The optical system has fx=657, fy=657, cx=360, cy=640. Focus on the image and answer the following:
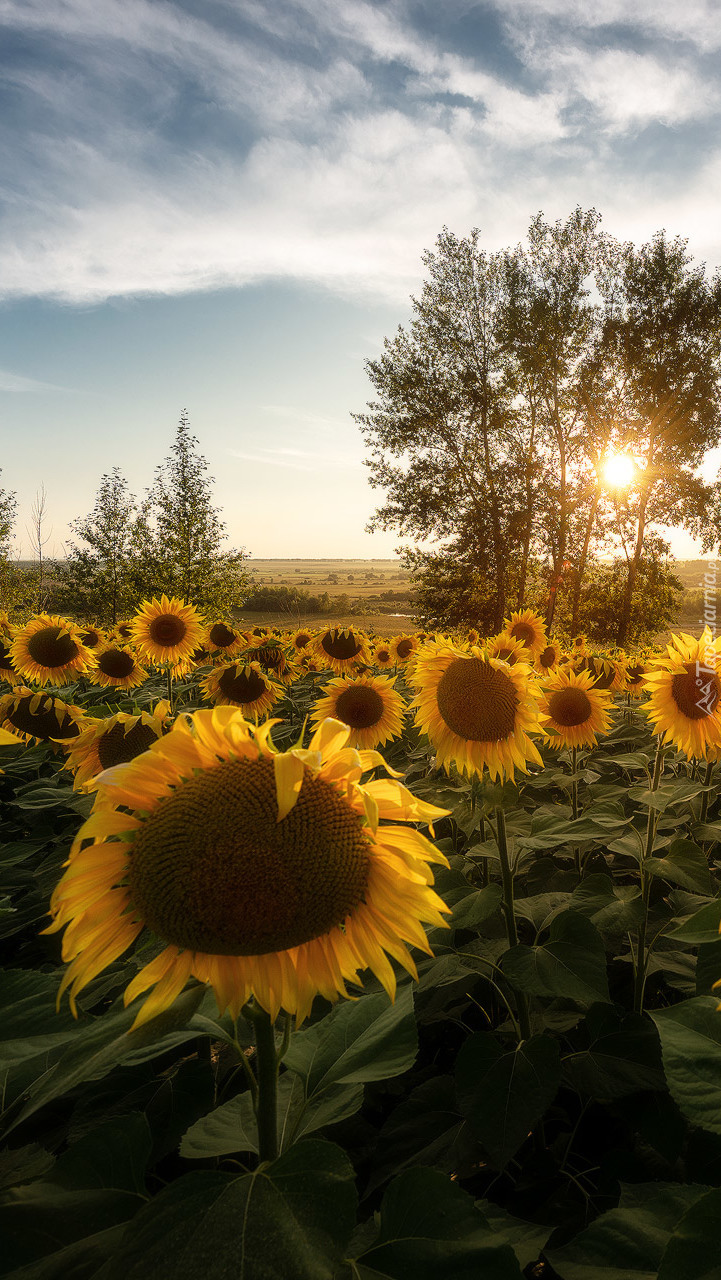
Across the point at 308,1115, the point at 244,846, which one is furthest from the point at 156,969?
the point at 308,1115

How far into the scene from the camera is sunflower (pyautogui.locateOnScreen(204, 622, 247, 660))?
23.6 ft

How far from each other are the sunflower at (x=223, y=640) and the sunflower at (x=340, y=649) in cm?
90

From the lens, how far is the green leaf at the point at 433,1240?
3.27 ft

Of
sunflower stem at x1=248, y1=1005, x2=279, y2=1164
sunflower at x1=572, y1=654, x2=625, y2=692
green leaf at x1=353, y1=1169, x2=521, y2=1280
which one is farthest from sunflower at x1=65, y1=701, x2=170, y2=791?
sunflower at x1=572, y1=654, x2=625, y2=692

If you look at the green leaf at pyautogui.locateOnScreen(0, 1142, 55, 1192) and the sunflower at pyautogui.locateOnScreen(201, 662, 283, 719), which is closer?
the green leaf at pyautogui.locateOnScreen(0, 1142, 55, 1192)

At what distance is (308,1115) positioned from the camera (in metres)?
1.28

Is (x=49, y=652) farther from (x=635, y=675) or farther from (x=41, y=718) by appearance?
(x=635, y=675)

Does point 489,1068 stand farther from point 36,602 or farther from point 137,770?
point 36,602

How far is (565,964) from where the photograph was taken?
1.86 meters

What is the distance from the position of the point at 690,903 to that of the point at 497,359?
27287 millimetres

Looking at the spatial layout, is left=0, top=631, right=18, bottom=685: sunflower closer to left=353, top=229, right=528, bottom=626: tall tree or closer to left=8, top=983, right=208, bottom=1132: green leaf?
left=8, top=983, right=208, bottom=1132: green leaf

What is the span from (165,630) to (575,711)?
13.2ft

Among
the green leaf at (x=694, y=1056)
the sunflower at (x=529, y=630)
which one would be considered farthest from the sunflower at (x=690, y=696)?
the sunflower at (x=529, y=630)

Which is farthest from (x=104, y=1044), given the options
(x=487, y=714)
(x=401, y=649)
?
→ (x=401, y=649)
